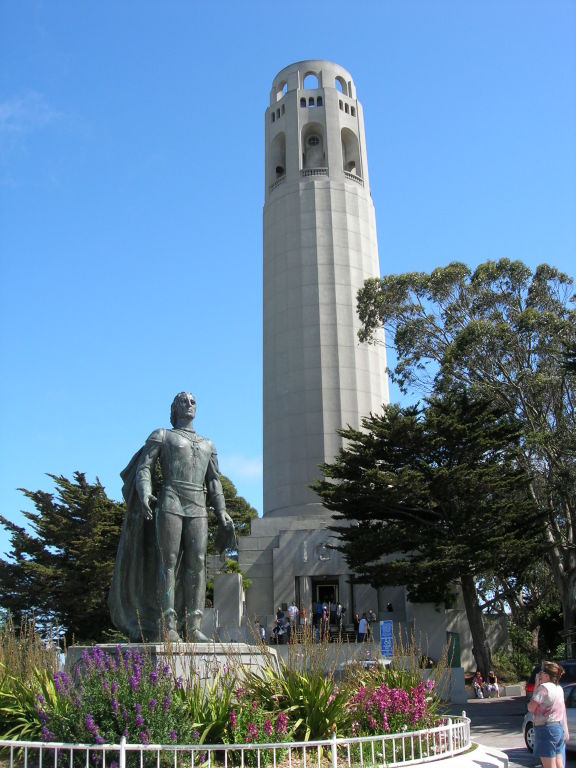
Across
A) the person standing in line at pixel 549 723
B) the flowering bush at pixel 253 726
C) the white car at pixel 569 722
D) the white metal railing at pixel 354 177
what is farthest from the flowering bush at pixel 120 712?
the white metal railing at pixel 354 177

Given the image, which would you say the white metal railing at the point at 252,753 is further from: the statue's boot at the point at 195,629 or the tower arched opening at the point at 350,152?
the tower arched opening at the point at 350,152

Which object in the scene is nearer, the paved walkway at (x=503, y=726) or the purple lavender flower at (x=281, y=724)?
the purple lavender flower at (x=281, y=724)

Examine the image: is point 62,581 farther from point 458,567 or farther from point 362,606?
point 458,567

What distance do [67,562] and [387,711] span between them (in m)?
24.8

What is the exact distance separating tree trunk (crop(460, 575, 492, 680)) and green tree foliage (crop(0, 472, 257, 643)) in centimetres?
960

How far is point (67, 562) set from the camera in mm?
30328

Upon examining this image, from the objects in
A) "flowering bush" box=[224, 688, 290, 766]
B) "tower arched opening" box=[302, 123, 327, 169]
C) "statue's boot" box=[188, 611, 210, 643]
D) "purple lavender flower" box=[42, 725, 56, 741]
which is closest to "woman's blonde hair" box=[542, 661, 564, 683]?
"flowering bush" box=[224, 688, 290, 766]

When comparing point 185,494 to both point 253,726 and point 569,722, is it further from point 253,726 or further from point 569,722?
point 569,722

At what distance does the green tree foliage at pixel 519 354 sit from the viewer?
23.1 metres

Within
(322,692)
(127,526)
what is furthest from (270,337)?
(322,692)

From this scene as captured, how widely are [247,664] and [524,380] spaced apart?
1711 centimetres

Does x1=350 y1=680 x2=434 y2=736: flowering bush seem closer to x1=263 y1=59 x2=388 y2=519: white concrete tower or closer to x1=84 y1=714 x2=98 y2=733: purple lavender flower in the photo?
x1=84 y1=714 x2=98 y2=733: purple lavender flower

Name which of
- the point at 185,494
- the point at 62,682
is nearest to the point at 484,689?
the point at 185,494

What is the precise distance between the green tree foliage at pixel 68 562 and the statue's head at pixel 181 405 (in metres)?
20.0
